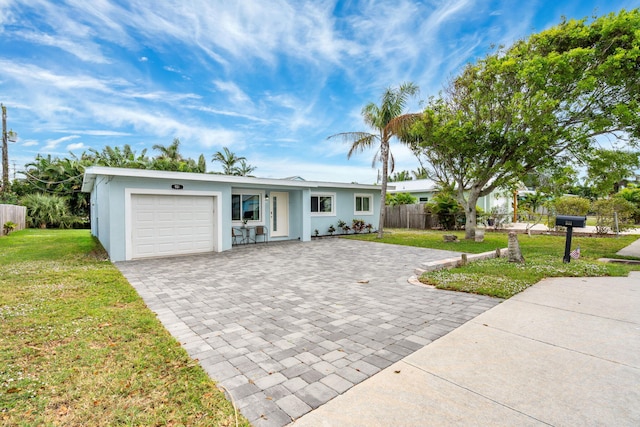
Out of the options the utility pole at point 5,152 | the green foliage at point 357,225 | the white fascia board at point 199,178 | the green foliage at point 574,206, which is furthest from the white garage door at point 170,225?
the utility pole at point 5,152

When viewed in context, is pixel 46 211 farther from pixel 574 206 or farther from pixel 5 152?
pixel 574 206

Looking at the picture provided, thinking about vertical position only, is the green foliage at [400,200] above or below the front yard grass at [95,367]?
above

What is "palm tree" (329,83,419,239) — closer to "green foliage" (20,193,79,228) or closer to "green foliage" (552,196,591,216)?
"green foliage" (552,196,591,216)

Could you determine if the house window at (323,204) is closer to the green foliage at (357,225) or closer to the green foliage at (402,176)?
the green foliage at (357,225)

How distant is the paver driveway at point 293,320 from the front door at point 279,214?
5.61m

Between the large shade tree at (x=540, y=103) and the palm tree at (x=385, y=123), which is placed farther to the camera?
the palm tree at (x=385, y=123)

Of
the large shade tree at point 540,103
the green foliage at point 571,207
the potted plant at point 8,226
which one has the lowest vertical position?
the potted plant at point 8,226

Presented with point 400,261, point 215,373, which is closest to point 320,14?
point 400,261

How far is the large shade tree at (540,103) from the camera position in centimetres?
930

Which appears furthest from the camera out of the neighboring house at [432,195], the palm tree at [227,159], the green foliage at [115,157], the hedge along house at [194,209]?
the palm tree at [227,159]

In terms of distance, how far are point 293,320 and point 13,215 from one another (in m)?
21.0

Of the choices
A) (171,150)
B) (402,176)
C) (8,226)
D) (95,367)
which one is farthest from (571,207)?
(402,176)

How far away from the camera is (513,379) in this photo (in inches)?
102

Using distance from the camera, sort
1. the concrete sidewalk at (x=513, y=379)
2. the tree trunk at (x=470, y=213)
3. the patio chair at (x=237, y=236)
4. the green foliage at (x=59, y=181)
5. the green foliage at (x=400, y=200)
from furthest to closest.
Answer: the green foliage at (x=59, y=181) < the green foliage at (x=400, y=200) < the tree trunk at (x=470, y=213) < the patio chair at (x=237, y=236) < the concrete sidewalk at (x=513, y=379)
